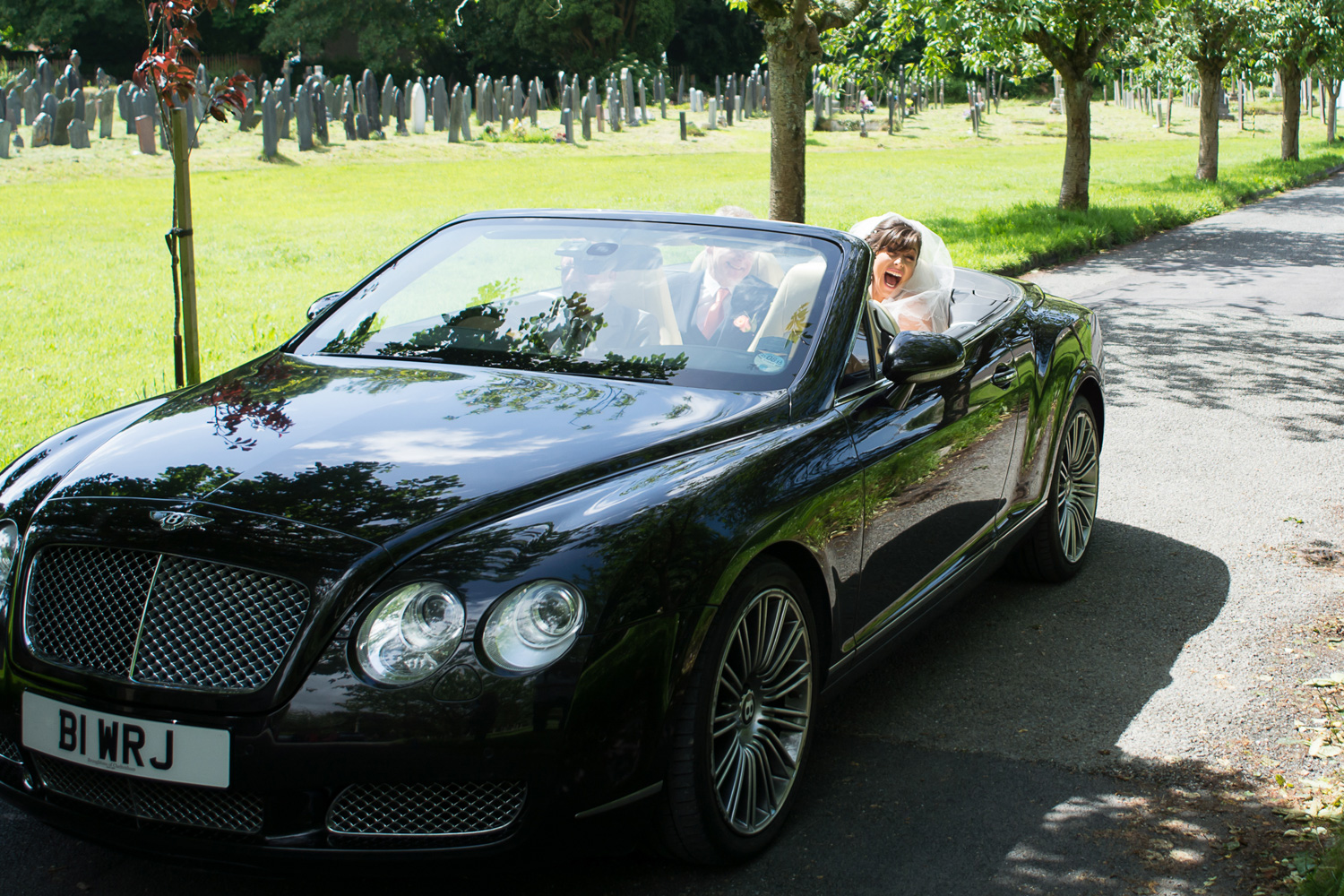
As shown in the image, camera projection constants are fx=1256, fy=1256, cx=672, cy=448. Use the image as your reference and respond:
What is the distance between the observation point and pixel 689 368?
11.6ft

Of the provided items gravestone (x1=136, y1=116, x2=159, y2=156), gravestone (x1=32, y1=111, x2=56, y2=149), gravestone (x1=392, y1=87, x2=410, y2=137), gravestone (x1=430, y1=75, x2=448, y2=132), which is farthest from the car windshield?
gravestone (x1=430, y1=75, x2=448, y2=132)

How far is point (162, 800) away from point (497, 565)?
0.80 m

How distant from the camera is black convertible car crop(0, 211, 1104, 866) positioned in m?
2.42

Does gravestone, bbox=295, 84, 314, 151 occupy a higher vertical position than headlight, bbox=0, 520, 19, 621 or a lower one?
higher

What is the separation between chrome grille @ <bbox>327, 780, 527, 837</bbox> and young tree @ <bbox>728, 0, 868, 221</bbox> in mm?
10601

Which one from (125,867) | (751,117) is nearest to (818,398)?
(125,867)

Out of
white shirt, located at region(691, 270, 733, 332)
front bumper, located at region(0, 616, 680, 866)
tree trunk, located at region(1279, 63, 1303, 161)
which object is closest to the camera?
front bumper, located at region(0, 616, 680, 866)

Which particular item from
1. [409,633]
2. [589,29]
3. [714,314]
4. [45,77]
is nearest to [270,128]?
[45,77]

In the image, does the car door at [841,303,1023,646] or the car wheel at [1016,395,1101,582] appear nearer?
the car door at [841,303,1023,646]

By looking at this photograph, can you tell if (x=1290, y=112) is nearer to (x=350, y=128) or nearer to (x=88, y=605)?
(x=350, y=128)

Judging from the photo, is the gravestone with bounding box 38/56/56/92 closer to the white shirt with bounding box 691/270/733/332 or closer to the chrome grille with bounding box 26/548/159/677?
the white shirt with bounding box 691/270/733/332

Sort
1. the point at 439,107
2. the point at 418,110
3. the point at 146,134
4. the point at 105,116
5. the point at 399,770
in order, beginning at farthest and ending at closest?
1. the point at 418,110
2. the point at 439,107
3. the point at 105,116
4. the point at 146,134
5. the point at 399,770

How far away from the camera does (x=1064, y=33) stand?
57.7 ft

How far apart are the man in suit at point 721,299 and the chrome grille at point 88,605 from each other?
5.60ft
